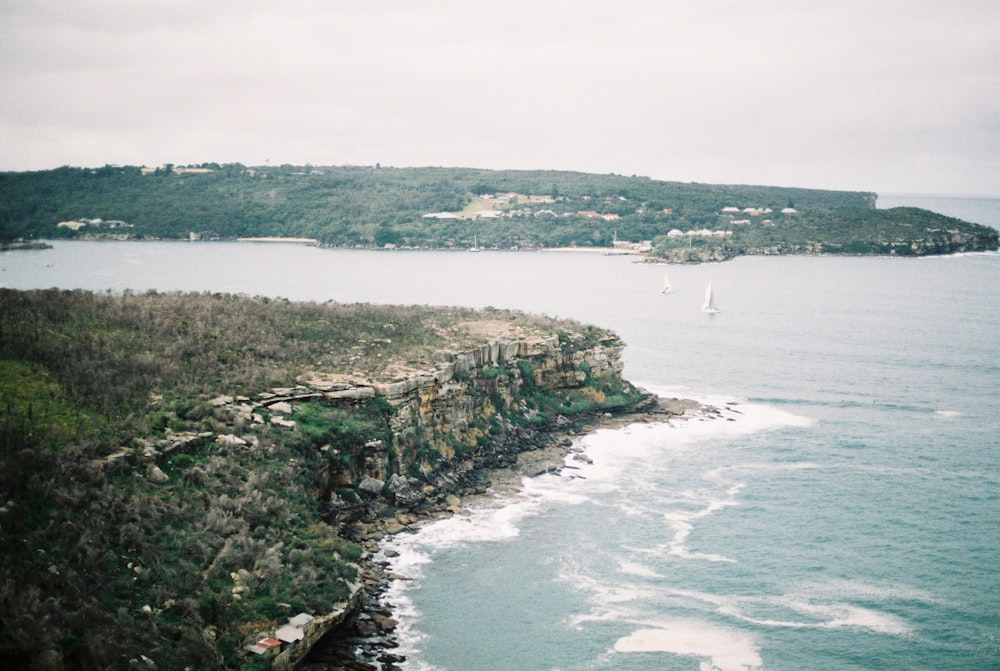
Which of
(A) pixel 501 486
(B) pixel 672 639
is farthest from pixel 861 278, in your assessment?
(B) pixel 672 639

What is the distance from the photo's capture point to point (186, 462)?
27109 mm

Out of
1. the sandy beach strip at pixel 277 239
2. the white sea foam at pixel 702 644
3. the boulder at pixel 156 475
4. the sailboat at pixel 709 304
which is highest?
the sandy beach strip at pixel 277 239

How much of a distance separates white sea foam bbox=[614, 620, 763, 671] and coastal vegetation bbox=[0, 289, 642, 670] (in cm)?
908

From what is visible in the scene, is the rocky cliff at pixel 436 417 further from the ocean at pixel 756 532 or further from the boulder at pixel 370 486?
the ocean at pixel 756 532

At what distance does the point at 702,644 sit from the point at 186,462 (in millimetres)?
16995

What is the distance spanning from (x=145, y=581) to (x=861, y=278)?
411 feet

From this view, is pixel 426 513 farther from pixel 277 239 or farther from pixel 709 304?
pixel 277 239

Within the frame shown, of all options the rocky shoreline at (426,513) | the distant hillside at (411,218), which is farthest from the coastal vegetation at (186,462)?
the distant hillside at (411,218)

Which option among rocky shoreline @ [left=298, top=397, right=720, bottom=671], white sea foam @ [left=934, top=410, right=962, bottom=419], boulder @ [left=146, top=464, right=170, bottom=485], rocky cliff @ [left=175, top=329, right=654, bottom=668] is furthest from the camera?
white sea foam @ [left=934, top=410, right=962, bottom=419]

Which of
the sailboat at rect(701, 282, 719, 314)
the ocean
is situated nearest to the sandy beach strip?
the sailboat at rect(701, 282, 719, 314)

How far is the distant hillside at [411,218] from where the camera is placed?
160 m

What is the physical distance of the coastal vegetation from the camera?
19.9 metres

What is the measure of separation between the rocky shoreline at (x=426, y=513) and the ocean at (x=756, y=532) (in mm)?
692

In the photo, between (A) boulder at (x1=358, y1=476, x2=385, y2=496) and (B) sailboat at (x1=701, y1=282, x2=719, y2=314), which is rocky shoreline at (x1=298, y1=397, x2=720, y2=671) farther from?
(B) sailboat at (x1=701, y1=282, x2=719, y2=314)
